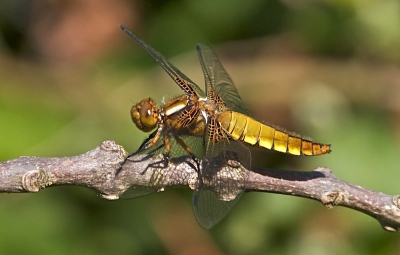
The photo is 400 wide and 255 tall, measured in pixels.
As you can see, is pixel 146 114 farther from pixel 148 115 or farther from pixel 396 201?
pixel 396 201

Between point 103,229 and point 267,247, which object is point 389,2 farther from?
point 103,229

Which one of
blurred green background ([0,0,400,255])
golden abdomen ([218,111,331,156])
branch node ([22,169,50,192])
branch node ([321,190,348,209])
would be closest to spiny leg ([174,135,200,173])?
golden abdomen ([218,111,331,156])

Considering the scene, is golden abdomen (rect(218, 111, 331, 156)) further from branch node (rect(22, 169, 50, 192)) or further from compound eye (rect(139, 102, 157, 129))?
branch node (rect(22, 169, 50, 192))

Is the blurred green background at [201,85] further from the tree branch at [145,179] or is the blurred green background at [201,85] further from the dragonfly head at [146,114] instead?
the tree branch at [145,179]

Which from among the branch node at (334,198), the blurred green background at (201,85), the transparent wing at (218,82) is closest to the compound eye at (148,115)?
the transparent wing at (218,82)

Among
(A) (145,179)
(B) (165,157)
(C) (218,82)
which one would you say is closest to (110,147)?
(A) (145,179)
